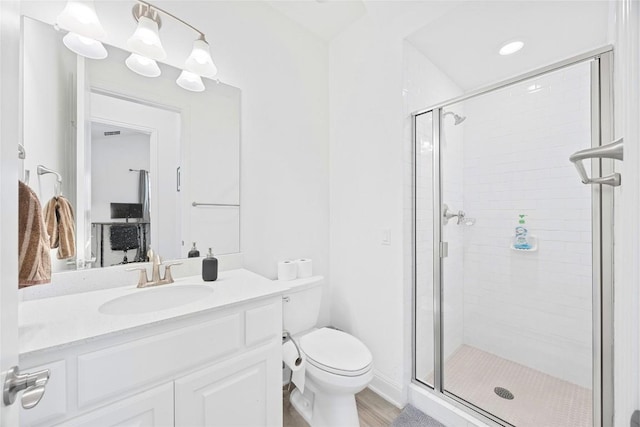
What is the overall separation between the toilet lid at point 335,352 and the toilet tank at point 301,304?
78mm

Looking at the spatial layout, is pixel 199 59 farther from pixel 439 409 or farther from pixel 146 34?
pixel 439 409

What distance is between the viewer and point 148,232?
4.55 ft

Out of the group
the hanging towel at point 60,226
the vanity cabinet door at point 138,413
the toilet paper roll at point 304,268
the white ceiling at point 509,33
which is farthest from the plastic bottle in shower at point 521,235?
the hanging towel at point 60,226

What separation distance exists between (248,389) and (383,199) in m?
1.29

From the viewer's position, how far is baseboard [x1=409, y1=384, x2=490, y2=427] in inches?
55.7

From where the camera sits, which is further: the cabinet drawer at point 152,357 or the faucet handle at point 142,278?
the faucet handle at point 142,278

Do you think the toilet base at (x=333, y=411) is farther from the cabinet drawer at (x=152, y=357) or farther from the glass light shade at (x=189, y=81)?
the glass light shade at (x=189, y=81)

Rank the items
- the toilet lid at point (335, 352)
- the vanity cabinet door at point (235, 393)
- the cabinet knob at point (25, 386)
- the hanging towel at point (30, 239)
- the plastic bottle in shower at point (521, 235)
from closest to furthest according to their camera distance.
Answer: the cabinet knob at point (25, 386)
the hanging towel at point (30, 239)
the vanity cabinet door at point (235, 393)
the toilet lid at point (335, 352)
the plastic bottle in shower at point (521, 235)

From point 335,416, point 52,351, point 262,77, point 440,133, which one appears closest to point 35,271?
point 52,351

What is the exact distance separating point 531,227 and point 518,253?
0.22m

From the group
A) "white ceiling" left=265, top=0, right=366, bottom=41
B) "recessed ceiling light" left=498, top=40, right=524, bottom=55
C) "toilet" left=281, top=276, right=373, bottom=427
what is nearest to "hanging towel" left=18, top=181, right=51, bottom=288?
"toilet" left=281, top=276, right=373, bottom=427

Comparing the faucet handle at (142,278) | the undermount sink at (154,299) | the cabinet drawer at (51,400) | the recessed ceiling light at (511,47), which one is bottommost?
the cabinet drawer at (51,400)

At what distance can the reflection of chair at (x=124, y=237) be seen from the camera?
1285 millimetres

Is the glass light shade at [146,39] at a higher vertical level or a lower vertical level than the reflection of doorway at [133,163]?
higher
